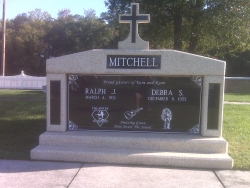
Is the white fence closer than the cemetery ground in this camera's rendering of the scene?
No

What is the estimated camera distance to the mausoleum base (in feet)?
20.4

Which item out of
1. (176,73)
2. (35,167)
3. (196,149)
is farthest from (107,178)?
(176,73)

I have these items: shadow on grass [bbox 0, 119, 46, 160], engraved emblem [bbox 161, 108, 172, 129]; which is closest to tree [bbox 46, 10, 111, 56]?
shadow on grass [bbox 0, 119, 46, 160]

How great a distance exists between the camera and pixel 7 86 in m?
25.7

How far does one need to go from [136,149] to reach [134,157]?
347mm

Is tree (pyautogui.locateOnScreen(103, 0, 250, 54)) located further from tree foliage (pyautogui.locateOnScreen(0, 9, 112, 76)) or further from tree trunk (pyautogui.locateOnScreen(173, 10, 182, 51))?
tree foliage (pyautogui.locateOnScreen(0, 9, 112, 76))

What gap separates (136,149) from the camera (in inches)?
259

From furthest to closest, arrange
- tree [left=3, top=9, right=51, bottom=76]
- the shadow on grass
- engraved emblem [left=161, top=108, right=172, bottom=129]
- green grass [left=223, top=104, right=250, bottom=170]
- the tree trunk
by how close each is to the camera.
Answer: tree [left=3, top=9, right=51, bottom=76], the tree trunk, engraved emblem [left=161, top=108, right=172, bottom=129], the shadow on grass, green grass [left=223, top=104, right=250, bottom=170]

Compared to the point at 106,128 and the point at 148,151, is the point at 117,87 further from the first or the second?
the point at 148,151

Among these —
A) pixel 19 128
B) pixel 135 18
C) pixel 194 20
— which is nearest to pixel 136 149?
pixel 135 18

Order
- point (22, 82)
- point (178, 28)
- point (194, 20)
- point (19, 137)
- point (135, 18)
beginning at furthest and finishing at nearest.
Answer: point (22, 82)
point (178, 28)
point (194, 20)
point (19, 137)
point (135, 18)

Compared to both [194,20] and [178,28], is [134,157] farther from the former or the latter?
[178,28]

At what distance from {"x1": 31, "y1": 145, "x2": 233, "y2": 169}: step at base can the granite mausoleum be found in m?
0.02

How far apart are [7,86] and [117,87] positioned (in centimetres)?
A: 2046
